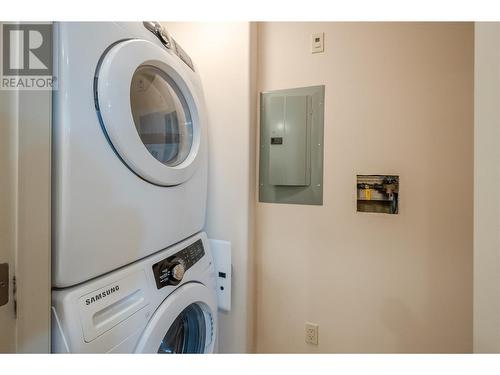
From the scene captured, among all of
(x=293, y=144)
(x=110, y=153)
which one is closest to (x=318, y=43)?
(x=293, y=144)

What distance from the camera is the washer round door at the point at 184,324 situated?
2.06 ft

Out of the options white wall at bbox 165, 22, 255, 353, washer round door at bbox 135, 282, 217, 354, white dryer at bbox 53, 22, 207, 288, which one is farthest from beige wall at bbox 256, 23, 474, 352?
white dryer at bbox 53, 22, 207, 288

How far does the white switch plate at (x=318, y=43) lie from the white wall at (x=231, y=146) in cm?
31

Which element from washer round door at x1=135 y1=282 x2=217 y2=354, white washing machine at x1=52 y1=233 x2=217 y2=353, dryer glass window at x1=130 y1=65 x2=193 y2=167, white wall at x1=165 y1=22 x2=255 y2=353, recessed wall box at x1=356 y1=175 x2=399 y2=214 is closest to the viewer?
white washing machine at x1=52 y1=233 x2=217 y2=353

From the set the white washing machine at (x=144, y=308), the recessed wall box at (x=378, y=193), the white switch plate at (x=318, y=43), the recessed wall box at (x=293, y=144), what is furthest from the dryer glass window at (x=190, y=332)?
the white switch plate at (x=318, y=43)

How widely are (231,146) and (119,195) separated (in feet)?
2.10

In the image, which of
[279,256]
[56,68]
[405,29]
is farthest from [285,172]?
[56,68]

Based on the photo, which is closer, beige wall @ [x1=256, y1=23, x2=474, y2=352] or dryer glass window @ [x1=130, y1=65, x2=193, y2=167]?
dryer glass window @ [x1=130, y1=65, x2=193, y2=167]

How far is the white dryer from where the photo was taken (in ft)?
1.57

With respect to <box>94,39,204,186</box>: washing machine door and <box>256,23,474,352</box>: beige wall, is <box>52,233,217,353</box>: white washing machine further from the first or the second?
<box>256,23,474,352</box>: beige wall

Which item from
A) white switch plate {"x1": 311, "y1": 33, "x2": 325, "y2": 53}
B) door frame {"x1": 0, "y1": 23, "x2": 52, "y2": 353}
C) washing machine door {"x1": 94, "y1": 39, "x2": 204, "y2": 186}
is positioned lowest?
door frame {"x1": 0, "y1": 23, "x2": 52, "y2": 353}

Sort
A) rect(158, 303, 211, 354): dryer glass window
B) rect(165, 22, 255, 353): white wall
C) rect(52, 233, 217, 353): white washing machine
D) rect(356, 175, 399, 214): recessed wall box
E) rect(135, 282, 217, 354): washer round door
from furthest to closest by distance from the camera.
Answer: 1. rect(165, 22, 255, 353): white wall
2. rect(356, 175, 399, 214): recessed wall box
3. rect(158, 303, 211, 354): dryer glass window
4. rect(135, 282, 217, 354): washer round door
5. rect(52, 233, 217, 353): white washing machine

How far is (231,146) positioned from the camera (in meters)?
1.13

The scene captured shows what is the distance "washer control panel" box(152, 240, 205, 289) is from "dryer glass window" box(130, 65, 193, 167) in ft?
1.05
